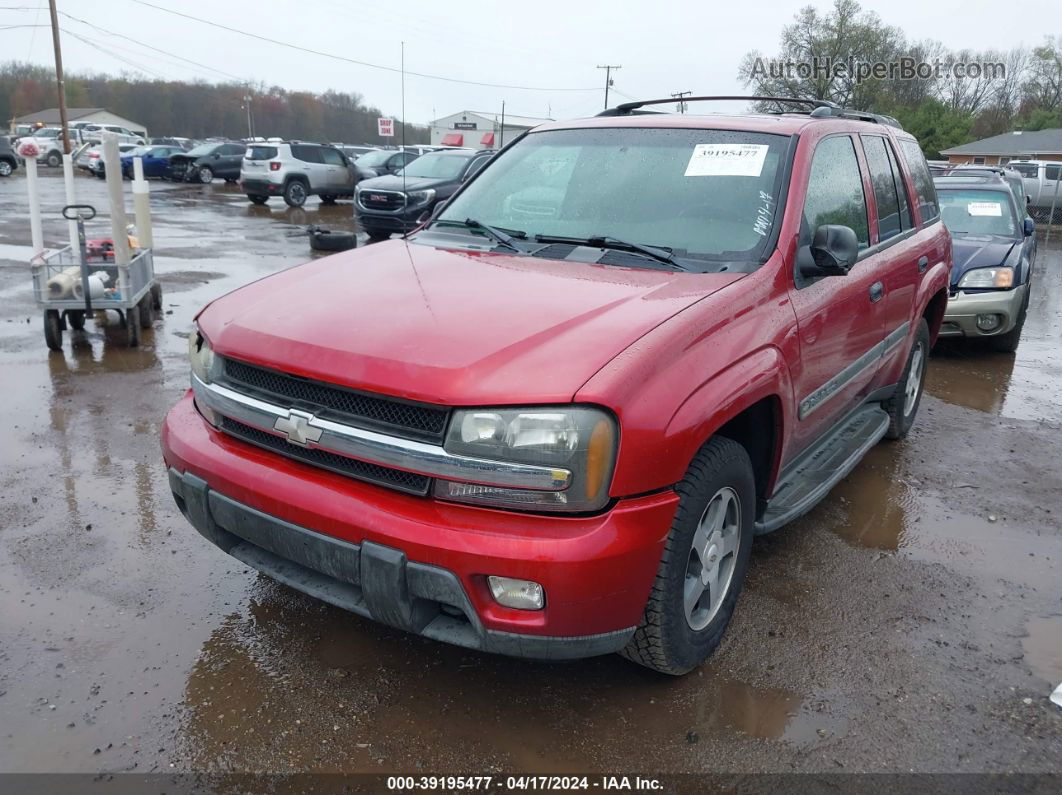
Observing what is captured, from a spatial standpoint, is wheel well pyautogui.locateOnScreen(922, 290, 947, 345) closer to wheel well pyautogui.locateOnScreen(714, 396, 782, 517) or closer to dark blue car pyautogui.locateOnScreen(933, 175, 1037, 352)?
dark blue car pyautogui.locateOnScreen(933, 175, 1037, 352)

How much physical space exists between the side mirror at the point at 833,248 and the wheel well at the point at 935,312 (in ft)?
9.23

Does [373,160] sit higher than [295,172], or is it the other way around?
[373,160]

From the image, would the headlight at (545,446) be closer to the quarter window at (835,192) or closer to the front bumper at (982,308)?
the quarter window at (835,192)

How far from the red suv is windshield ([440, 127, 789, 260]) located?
0.01 m

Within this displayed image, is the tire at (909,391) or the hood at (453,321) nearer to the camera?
the hood at (453,321)

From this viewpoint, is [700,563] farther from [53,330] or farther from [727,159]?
[53,330]

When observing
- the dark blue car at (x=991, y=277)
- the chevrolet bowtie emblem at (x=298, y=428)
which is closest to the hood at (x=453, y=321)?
the chevrolet bowtie emblem at (x=298, y=428)

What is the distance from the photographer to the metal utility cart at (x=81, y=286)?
679 centimetres

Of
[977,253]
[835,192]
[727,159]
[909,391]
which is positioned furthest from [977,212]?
[727,159]

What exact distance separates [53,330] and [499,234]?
5022 millimetres

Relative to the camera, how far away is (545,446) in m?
2.27

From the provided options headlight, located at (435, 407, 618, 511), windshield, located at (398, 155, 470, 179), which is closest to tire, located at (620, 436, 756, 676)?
headlight, located at (435, 407, 618, 511)

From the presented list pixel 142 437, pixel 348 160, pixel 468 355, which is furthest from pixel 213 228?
pixel 468 355

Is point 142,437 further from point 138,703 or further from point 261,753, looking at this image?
point 261,753
